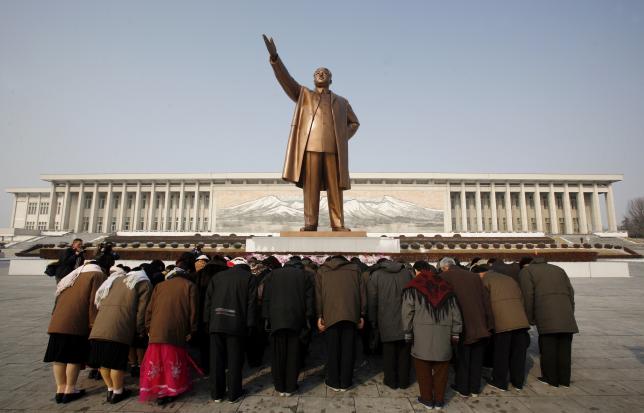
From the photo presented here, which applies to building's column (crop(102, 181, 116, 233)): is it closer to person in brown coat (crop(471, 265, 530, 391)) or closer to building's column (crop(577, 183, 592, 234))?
person in brown coat (crop(471, 265, 530, 391))

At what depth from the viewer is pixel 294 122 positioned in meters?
8.13

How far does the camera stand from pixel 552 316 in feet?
11.1

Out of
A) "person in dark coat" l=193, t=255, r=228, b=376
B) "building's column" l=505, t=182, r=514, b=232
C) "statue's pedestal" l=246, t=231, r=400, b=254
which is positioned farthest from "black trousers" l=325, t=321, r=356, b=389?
"building's column" l=505, t=182, r=514, b=232

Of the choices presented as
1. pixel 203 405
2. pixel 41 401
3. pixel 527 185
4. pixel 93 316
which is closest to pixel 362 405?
pixel 203 405

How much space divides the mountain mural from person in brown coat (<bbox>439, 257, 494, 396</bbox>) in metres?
36.2

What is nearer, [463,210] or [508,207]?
[463,210]

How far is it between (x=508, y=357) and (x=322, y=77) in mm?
6924

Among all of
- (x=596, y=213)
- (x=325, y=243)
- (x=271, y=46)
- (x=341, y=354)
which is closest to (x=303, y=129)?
(x=271, y=46)

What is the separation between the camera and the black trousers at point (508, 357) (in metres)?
3.27

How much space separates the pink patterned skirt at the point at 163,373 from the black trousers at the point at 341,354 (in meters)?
1.36

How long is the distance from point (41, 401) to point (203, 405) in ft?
4.75

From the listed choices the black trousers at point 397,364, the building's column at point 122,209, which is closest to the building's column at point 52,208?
the building's column at point 122,209

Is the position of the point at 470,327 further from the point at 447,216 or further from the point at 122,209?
the point at 122,209

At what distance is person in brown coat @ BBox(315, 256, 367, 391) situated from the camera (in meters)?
3.22
